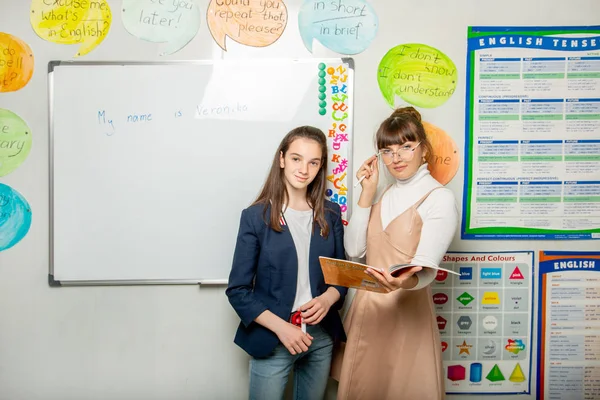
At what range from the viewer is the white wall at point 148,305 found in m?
1.73

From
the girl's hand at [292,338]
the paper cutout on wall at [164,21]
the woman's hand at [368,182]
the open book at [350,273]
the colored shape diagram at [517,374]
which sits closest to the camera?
the open book at [350,273]

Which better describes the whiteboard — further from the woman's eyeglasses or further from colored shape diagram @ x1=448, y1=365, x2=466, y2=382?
colored shape diagram @ x1=448, y1=365, x2=466, y2=382

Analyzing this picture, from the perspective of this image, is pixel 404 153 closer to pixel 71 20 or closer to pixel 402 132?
pixel 402 132

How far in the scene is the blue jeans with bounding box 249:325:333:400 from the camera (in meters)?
1.44

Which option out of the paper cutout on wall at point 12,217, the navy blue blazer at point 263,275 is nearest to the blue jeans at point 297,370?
the navy blue blazer at point 263,275

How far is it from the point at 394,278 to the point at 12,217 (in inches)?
58.6

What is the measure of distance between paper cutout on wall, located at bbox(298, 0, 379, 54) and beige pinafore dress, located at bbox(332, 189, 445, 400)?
71cm

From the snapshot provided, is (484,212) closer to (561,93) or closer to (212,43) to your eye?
(561,93)

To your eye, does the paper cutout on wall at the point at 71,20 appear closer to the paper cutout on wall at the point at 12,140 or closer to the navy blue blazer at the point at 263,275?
the paper cutout on wall at the point at 12,140

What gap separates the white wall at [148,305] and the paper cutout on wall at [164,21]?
0.33ft

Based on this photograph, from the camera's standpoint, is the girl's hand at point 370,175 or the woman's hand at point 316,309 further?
the girl's hand at point 370,175

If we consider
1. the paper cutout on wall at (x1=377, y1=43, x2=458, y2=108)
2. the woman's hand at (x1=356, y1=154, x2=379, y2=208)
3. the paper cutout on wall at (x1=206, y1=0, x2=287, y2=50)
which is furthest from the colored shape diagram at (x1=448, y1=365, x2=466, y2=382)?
the paper cutout on wall at (x1=206, y1=0, x2=287, y2=50)

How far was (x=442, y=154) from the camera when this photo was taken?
1753 mm

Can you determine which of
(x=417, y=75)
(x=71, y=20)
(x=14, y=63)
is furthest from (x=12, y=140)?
(x=417, y=75)
